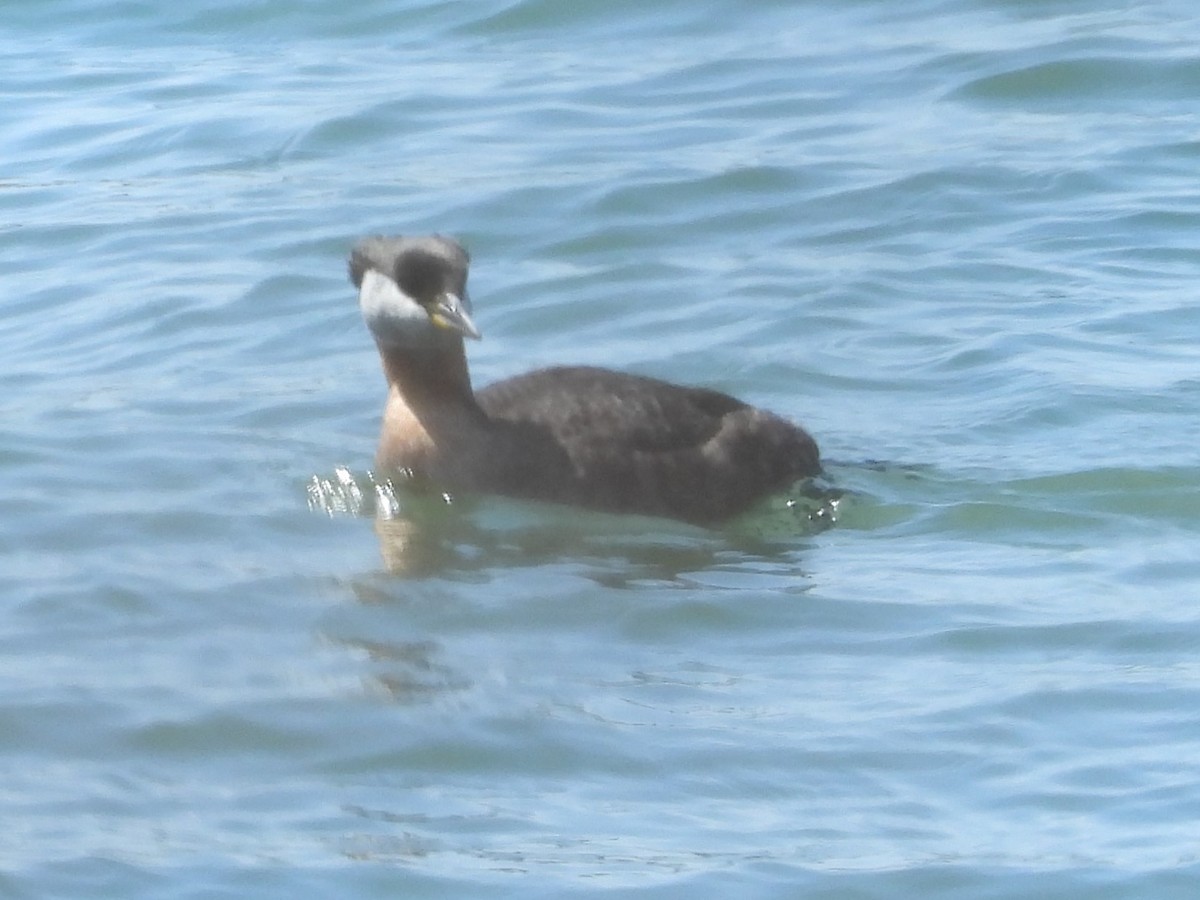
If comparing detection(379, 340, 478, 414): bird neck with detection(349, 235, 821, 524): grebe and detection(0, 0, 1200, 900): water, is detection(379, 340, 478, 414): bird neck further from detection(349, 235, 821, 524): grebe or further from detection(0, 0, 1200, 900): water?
detection(0, 0, 1200, 900): water

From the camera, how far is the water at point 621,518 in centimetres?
621

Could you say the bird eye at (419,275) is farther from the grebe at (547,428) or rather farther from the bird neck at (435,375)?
the bird neck at (435,375)

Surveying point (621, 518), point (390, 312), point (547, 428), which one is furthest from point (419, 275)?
point (621, 518)

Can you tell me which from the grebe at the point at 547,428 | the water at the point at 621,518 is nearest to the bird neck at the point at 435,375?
the grebe at the point at 547,428

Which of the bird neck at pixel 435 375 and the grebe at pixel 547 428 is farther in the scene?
the bird neck at pixel 435 375

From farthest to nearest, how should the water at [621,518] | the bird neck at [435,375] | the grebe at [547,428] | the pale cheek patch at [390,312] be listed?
the bird neck at [435,375] < the pale cheek patch at [390,312] < the grebe at [547,428] < the water at [621,518]

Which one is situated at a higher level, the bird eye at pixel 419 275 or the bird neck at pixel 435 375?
the bird eye at pixel 419 275

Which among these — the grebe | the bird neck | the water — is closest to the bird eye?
the grebe

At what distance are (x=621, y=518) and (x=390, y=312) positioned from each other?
1202 millimetres

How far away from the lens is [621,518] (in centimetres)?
910

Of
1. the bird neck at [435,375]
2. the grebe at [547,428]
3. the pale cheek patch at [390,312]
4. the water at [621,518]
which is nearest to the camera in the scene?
the water at [621,518]

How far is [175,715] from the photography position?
697cm

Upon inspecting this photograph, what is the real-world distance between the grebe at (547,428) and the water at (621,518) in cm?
17

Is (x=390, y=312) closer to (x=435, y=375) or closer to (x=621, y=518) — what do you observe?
(x=435, y=375)
